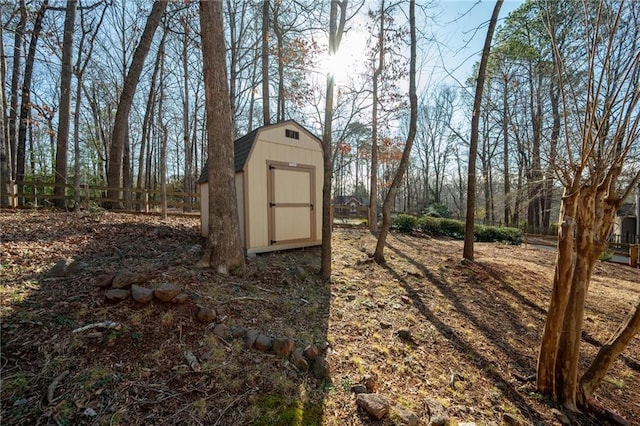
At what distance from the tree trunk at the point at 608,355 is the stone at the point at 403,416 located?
1.98 m

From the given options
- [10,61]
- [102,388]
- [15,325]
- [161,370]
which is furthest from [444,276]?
[10,61]

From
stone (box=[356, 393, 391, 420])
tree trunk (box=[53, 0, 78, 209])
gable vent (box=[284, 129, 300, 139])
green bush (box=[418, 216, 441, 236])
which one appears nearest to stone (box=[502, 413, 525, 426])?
stone (box=[356, 393, 391, 420])

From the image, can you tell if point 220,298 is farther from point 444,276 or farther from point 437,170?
point 437,170

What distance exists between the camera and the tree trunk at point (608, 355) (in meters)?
2.57

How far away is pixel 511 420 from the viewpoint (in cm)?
231

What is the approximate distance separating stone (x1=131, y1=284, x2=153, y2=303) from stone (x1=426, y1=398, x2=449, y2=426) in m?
2.69

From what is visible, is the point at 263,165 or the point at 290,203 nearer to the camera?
the point at 263,165

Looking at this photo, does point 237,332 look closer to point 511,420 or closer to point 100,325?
point 100,325

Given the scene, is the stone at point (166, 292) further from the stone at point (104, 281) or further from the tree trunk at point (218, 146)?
the tree trunk at point (218, 146)

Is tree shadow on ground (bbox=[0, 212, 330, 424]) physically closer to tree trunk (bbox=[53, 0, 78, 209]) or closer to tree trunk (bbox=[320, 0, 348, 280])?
tree trunk (bbox=[320, 0, 348, 280])

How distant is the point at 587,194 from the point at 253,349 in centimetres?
325

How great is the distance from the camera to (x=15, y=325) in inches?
87.1

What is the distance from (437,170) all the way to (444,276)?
878 inches

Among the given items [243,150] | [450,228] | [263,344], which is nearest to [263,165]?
[243,150]
